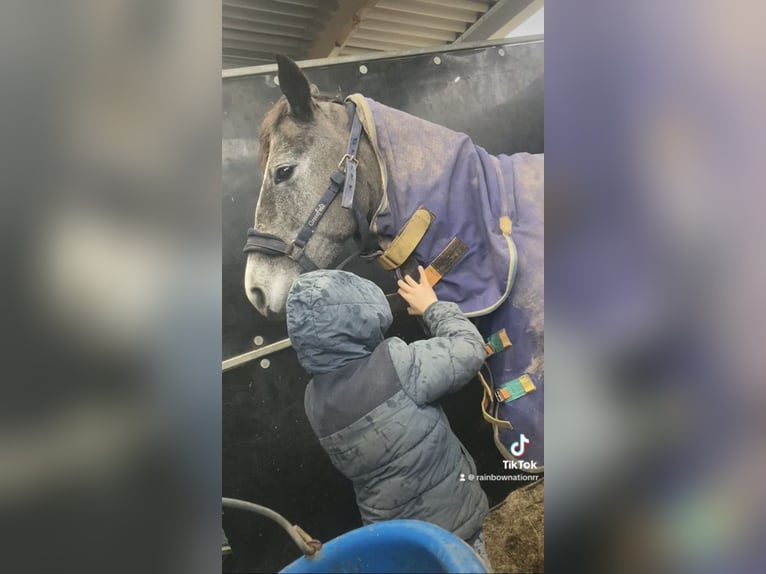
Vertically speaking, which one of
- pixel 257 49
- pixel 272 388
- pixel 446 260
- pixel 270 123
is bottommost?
pixel 272 388

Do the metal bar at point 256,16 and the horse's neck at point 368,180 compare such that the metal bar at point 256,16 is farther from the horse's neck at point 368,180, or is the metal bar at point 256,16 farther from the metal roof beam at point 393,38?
the horse's neck at point 368,180

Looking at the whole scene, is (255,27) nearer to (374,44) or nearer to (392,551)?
(374,44)

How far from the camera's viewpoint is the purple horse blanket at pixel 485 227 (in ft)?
3.29

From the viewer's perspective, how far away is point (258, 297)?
3.20 feet

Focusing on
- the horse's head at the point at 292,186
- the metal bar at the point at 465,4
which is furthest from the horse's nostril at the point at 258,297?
the metal bar at the point at 465,4

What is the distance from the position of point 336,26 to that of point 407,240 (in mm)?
428

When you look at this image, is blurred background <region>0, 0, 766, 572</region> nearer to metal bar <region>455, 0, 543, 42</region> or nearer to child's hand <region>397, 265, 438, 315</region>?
metal bar <region>455, 0, 543, 42</region>

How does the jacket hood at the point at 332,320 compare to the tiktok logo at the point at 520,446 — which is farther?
the tiktok logo at the point at 520,446

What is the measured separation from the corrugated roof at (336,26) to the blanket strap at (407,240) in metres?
0.33

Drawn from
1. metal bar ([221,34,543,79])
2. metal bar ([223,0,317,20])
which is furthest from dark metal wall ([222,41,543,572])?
metal bar ([223,0,317,20])

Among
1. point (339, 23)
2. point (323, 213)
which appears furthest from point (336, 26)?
point (323, 213)
